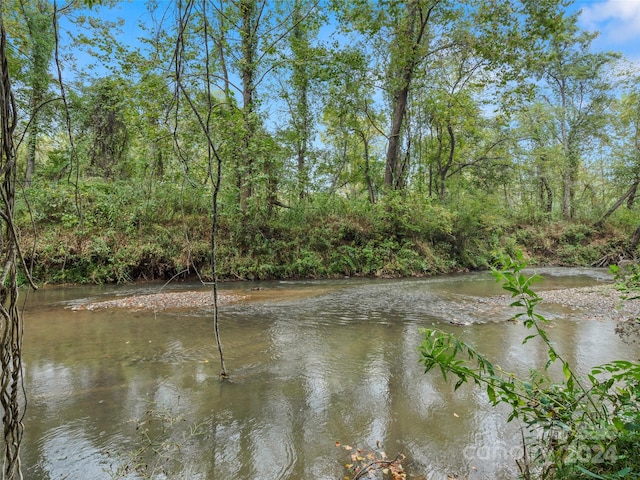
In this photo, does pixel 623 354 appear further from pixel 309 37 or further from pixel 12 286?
pixel 309 37

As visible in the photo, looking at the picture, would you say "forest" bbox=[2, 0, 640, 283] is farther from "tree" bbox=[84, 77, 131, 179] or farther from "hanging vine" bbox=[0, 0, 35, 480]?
"hanging vine" bbox=[0, 0, 35, 480]

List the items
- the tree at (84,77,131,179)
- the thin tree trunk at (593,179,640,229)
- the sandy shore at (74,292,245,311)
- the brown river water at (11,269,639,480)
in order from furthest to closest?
the thin tree trunk at (593,179,640,229) → the tree at (84,77,131,179) → the sandy shore at (74,292,245,311) → the brown river water at (11,269,639,480)

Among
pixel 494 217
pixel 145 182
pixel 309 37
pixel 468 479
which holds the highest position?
pixel 309 37

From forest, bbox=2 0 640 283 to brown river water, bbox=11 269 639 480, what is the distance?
3.29 metres

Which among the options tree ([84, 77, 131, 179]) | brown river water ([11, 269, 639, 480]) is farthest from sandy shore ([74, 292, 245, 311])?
tree ([84, 77, 131, 179])

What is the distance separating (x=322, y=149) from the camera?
18625mm

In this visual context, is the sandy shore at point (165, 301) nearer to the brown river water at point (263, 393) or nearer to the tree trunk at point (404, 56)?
the brown river water at point (263, 393)

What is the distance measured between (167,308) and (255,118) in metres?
7.86

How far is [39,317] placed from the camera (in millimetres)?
7059

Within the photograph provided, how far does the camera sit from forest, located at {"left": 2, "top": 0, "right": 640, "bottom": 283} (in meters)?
11.5

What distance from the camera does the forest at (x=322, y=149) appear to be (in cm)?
1152

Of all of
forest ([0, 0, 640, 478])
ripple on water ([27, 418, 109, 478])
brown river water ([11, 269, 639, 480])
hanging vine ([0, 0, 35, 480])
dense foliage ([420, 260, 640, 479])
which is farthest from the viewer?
forest ([0, 0, 640, 478])

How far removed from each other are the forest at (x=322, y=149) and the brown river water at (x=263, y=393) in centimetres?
329

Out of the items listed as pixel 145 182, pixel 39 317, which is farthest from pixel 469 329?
pixel 145 182
